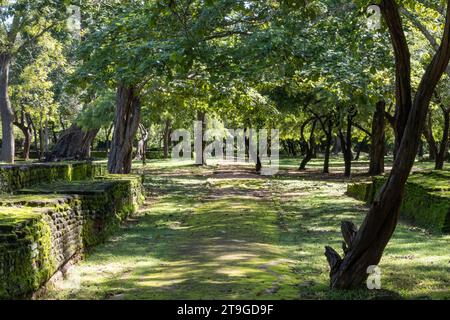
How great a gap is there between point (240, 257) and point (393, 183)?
13.0ft

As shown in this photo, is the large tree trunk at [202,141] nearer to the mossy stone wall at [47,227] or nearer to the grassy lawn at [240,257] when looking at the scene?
the grassy lawn at [240,257]

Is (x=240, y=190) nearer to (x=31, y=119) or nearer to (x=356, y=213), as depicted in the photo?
(x=356, y=213)

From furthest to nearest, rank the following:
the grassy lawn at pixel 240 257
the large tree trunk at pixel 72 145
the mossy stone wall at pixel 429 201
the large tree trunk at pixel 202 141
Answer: the large tree trunk at pixel 202 141 → the large tree trunk at pixel 72 145 → the mossy stone wall at pixel 429 201 → the grassy lawn at pixel 240 257

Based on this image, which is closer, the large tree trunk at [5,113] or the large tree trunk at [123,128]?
the large tree trunk at [123,128]

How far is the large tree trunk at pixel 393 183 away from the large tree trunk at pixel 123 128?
16.4 meters

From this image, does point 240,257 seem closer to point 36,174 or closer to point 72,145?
point 36,174

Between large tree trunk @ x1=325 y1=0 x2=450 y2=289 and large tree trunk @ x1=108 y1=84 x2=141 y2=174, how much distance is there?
1643 centimetres

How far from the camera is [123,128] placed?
24859 millimetres

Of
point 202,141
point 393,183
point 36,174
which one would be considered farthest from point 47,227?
point 202,141

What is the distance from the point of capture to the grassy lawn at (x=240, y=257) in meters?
9.20

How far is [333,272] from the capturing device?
30.2 ft

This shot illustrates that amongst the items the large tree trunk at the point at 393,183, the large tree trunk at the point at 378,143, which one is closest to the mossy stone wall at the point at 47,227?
the large tree trunk at the point at 393,183

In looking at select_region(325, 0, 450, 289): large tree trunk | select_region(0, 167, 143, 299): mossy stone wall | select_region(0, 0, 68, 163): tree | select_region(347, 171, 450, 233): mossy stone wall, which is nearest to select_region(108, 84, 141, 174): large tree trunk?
select_region(0, 0, 68, 163): tree
